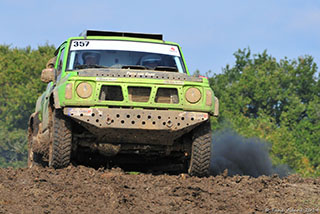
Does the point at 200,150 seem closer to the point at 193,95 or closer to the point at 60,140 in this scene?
the point at 193,95

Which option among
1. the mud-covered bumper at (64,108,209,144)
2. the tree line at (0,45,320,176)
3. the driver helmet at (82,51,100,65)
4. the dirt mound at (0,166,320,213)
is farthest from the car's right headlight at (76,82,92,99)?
the tree line at (0,45,320,176)

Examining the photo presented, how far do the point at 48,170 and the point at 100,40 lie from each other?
2.64 meters

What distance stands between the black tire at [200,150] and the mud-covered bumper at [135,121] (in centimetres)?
26

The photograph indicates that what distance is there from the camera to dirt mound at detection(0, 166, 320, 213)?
6.38 m

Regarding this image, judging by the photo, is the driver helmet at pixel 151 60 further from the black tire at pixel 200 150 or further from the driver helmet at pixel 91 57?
the black tire at pixel 200 150

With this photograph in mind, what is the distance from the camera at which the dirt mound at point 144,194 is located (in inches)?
251

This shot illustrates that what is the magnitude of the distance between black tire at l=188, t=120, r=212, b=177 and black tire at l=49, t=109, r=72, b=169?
1.68 metres

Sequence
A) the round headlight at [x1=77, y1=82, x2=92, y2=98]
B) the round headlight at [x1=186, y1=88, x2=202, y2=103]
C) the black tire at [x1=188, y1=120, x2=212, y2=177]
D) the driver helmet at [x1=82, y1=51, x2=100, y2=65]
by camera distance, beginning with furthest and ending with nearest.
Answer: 1. the driver helmet at [x1=82, y1=51, x2=100, y2=65]
2. the black tire at [x1=188, y1=120, x2=212, y2=177]
3. the round headlight at [x1=186, y1=88, x2=202, y2=103]
4. the round headlight at [x1=77, y1=82, x2=92, y2=98]

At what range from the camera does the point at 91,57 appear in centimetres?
1027

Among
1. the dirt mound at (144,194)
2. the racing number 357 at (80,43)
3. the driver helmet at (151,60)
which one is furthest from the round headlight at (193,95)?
the racing number 357 at (80,43)

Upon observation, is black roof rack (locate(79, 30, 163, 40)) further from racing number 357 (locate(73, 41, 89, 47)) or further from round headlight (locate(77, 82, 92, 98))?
round headlight (locate(77, 82, 92, 98))

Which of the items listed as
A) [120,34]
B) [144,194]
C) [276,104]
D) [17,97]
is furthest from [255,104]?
[144,194]

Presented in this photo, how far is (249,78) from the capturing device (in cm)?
5159

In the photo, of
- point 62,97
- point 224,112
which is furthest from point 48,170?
point 224,112
